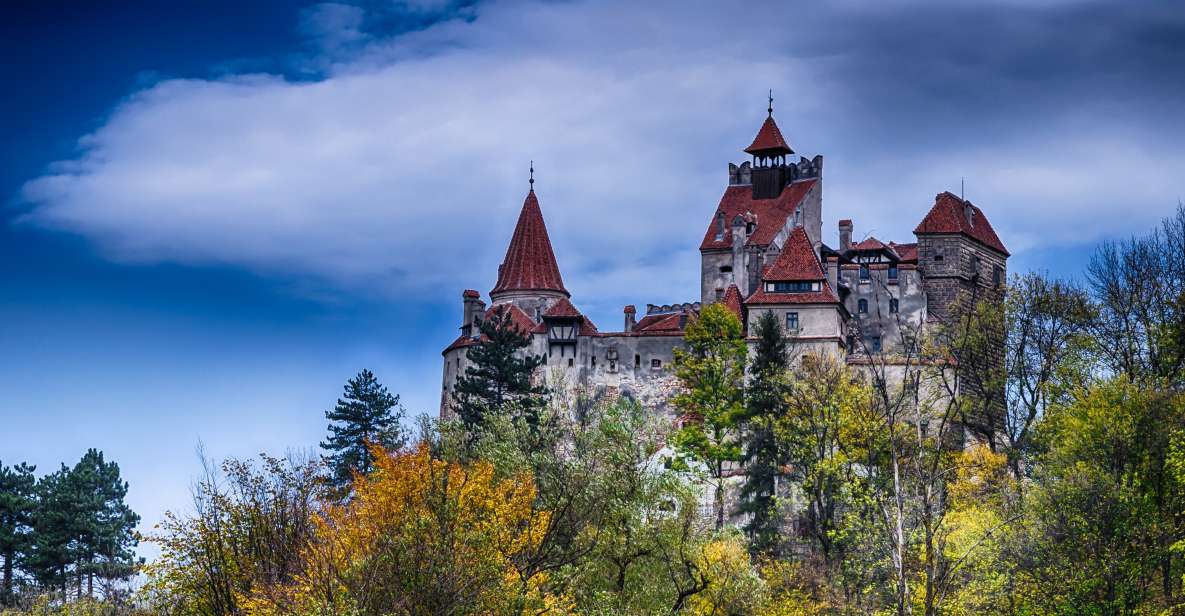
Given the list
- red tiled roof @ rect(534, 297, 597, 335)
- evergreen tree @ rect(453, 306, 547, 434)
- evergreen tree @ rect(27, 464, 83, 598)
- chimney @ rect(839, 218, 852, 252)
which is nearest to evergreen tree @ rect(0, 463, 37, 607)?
evergreen tree @ rect(27, 464, 83, 598)

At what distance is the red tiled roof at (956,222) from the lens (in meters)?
91.8

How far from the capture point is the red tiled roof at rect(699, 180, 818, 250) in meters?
94.5

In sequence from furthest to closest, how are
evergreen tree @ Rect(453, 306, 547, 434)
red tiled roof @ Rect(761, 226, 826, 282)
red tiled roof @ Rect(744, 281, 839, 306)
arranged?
red tiled roof @ Rect(761, 226, 826, 282), red tiled roof @ Rect(744, 281, 839, 306), evergreen tree @ Rect(453, 306, 547, 434)

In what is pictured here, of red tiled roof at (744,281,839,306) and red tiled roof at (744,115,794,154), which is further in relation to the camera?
red tiled roof at (744,115,794,154)

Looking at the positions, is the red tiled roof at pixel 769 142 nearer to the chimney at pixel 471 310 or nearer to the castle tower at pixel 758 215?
the castle tower at pixel 758 215

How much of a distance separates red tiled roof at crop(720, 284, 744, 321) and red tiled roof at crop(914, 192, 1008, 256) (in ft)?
35.2

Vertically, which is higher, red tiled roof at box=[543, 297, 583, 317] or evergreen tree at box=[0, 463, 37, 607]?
red tiled roof at box=[543, 297, 583, 317]

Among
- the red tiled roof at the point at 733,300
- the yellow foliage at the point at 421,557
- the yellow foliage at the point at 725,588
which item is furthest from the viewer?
the red tiled roof at the point at 733,300

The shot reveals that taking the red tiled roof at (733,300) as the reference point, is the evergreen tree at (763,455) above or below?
below

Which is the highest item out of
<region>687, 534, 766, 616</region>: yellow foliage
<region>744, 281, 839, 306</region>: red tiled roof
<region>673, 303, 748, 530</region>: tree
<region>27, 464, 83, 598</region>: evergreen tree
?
<region>744, 281, 839, 306</region>: red tiled roof

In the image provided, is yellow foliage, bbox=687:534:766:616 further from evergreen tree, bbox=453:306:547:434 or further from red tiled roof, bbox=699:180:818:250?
red tiled roof, bbox=699:180:818:250

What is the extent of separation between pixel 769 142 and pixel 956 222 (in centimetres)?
1482

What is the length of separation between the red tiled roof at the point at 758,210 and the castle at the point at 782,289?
10cm

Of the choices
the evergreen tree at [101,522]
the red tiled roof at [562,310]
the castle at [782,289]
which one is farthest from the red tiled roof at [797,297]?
the evergreen tree at [101,522]
